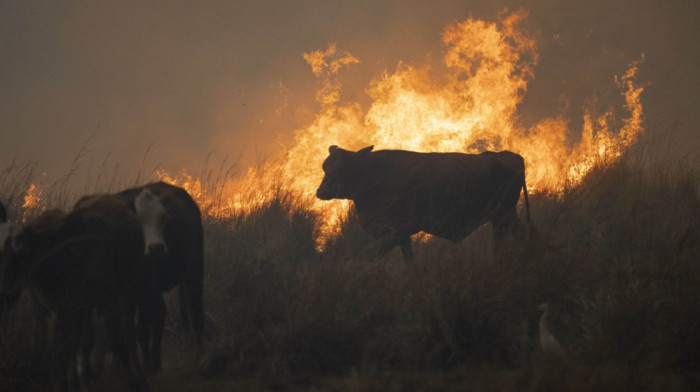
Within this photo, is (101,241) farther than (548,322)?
No

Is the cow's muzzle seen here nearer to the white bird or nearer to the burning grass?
the burning grass

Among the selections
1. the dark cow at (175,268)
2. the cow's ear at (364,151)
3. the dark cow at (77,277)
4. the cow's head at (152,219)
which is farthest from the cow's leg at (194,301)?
the cow's ear at (364,151)

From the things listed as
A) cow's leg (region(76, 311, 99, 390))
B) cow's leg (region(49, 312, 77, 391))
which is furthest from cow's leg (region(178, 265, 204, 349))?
cow's leg (region(49, 312, 77, 391))

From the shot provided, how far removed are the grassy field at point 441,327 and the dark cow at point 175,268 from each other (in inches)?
8.6

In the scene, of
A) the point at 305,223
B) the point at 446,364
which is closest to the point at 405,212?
the point at 305,223

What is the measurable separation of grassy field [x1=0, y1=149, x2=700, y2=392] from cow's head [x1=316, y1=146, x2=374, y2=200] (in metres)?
2.07

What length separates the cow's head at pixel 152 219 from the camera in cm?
350

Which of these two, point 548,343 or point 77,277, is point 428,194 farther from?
point 77,277

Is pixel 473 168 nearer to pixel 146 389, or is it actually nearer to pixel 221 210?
pixel 221 210

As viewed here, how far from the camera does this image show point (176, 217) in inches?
165

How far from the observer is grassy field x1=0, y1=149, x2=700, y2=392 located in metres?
3.53

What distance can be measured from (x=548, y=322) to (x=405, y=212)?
3174mm

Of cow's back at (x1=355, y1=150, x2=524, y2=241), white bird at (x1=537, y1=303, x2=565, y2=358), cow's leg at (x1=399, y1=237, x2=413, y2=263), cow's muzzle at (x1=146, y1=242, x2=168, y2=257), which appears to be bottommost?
white bird at (x1=537, y1=303, x2=565, y2=358)

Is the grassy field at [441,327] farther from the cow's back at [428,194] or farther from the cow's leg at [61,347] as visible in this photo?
the cow's back at [428,194]
